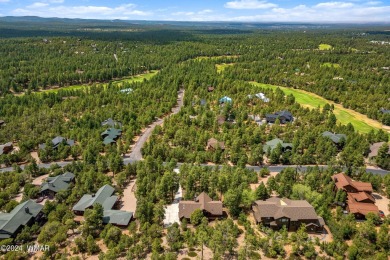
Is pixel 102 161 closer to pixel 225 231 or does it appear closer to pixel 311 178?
pixel 225 231

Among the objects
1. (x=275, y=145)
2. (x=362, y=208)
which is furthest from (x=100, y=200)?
(x=362, y=208)

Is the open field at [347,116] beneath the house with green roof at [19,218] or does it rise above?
above

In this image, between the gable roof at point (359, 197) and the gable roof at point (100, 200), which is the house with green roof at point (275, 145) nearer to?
the gable roof at point (359, 197)

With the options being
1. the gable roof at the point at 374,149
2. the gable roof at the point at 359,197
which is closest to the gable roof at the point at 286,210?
the gable roof at the point at 359,197

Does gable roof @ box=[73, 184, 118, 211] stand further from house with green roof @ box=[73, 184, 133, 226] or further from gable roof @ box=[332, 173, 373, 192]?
gable roof @ box=[332, 173, 373, 192]

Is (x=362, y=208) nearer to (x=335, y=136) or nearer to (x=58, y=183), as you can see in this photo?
(x=335, y=136)

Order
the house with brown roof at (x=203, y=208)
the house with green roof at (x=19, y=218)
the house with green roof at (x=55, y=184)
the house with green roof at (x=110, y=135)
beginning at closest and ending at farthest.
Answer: the house with green roof at (x=19, y=218)
the house with brown roof at (x=203, y=208)
the house with green roof at (x=55, y=184)
the house with green roof at (x=110, y=135)
